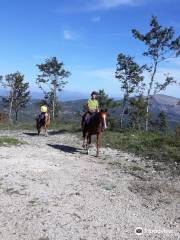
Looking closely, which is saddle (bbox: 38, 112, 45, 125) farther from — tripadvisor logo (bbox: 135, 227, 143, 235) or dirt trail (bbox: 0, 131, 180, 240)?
tripadvisor logo (bbox: 135, 227, 143, 235)

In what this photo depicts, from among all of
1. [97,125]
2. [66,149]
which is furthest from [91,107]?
[66,149]

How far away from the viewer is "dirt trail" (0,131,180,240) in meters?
10.3

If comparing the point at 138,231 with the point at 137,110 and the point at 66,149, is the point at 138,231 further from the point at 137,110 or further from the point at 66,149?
the point at 137,110

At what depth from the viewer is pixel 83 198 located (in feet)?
41.9

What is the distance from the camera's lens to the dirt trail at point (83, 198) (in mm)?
10273

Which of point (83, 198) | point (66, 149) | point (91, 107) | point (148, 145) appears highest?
point (91, 107)

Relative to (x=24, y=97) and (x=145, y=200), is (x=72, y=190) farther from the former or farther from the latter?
(x=24, y=97)

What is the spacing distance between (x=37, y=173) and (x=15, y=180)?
1.43m

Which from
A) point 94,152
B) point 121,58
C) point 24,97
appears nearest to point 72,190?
point 94,152

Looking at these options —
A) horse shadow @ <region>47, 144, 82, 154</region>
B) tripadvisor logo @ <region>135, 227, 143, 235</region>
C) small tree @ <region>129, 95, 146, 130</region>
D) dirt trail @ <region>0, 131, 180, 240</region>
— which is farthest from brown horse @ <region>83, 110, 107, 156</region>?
small tree @ <region>129, 95, 146, 130</region>

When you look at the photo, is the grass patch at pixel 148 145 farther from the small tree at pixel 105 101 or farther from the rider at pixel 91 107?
the small tree at pixel 105 101

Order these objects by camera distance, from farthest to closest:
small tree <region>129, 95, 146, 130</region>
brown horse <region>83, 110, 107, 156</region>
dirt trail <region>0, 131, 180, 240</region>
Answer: small tree <region>129, 95, 146, 130</region>, brown horse <region>83, 110, 107, 156</region>, dirt trail <region>0, 131, 180, 240</region>

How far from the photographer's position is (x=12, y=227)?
1034 centimetres

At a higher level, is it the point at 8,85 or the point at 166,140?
the point at 8,85
